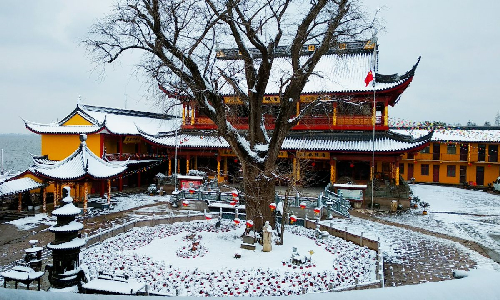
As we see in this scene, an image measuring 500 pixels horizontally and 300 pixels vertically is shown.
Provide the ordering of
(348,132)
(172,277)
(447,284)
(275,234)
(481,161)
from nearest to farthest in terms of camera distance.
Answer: (447,284) < (172,277) < (275,234) < (348,132) < (481,161)

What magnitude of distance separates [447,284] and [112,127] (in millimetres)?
29546

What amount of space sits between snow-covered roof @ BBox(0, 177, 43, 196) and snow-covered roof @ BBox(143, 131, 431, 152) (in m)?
8.41

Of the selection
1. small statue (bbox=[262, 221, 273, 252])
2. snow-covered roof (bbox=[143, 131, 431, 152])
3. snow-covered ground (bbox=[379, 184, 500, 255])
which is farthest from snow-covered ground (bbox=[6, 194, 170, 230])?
snow-covered ground (bbox=[379, 184, 500, 255])

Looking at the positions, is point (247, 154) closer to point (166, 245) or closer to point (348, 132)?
point (166, 245)

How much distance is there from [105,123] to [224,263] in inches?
756

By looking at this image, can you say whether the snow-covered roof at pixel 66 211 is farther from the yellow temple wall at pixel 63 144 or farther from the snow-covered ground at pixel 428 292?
the yellow temple wall at pixel 63 144

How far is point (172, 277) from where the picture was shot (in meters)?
9.73

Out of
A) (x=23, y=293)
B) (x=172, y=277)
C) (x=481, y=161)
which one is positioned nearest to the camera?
(x=23, y=293)

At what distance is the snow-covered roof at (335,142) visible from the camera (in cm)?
2267

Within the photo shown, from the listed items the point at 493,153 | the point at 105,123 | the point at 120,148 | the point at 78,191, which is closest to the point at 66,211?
the point at 78,191

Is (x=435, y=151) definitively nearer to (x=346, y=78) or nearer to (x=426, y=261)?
(x=346, y=78)

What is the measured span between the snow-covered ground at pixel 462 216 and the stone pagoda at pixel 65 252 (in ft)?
49.0

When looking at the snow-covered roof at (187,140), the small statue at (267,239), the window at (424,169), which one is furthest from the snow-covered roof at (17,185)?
the window at (424,169)

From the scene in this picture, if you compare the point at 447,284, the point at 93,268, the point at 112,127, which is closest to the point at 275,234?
the point at 93,268
